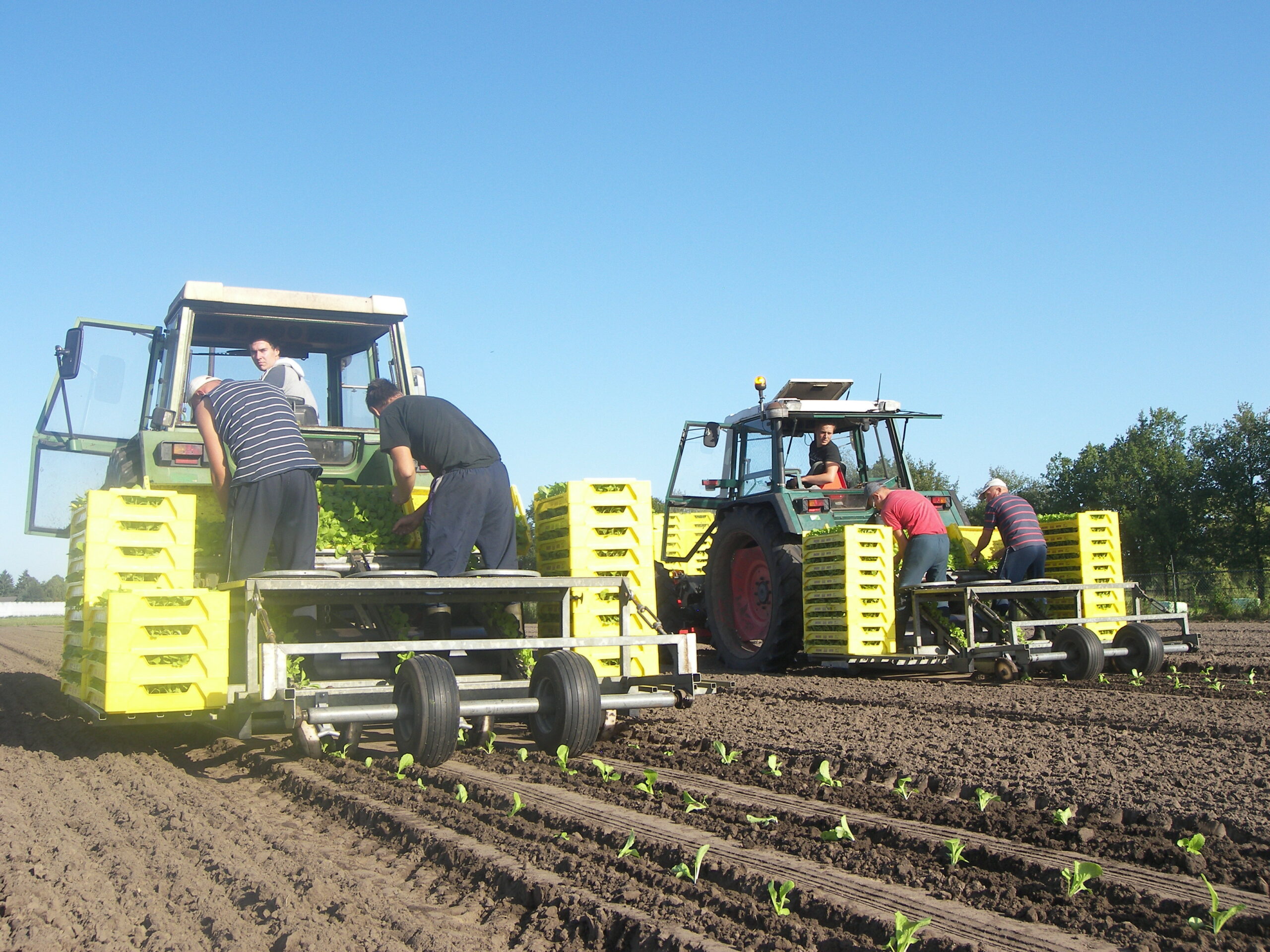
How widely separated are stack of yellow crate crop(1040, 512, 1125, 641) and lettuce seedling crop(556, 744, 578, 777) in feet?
19.7

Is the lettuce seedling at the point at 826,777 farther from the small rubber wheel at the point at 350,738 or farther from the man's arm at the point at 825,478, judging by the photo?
the man's arm at the point at 825,478

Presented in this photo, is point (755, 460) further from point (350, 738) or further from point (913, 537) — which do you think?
point (350, 738)

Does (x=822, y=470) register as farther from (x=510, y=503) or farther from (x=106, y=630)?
(x=106, y=630)

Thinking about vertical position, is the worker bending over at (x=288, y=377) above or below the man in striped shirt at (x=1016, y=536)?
above

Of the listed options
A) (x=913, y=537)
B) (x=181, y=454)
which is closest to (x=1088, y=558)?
(x=913, y=537)

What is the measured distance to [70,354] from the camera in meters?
6.47

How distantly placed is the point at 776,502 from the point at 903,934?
6.86 metres

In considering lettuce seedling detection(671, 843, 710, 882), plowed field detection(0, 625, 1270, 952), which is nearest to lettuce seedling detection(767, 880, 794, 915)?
plowed field detection(0, 625, 1270, 952)

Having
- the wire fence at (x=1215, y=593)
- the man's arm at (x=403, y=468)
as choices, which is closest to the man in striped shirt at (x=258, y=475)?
the man's arm at (x=403, y=468)

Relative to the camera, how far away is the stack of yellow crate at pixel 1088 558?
914 cm

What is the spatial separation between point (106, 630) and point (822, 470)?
6.55 meters

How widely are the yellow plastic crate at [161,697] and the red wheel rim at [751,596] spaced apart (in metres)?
5.78

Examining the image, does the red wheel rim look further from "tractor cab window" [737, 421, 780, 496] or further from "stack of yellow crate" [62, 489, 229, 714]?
"stack of yellow crate" [62, 489, 229, 714]

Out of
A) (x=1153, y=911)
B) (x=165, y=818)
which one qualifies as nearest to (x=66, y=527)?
(x=165, y=818)
